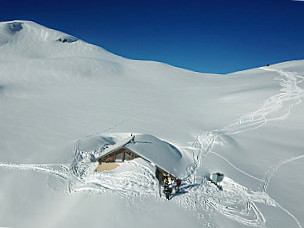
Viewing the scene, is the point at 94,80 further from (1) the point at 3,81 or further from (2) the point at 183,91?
(2) the point at 183,91

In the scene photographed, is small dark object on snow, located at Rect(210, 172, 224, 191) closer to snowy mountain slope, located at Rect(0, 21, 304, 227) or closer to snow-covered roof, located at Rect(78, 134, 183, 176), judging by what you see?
snowy mountain slope, located at Rect(0, 21, 304, 227)

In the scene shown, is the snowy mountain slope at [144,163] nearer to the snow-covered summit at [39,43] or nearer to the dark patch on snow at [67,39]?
the snow-covered summit at [39,43]

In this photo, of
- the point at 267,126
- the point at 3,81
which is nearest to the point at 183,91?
the point at 267,126

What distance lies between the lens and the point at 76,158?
12281mm

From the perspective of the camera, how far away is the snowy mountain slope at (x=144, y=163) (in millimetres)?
8203

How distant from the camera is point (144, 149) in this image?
36.8ft

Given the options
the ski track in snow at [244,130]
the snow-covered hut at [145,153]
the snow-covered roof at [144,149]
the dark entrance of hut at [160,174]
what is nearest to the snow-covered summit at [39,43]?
the snow-covered roof at [144,149]

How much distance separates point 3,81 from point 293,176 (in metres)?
41.2

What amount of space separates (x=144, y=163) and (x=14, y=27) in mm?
83751

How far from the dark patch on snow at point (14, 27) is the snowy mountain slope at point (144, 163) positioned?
139 ft

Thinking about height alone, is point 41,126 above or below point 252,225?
above

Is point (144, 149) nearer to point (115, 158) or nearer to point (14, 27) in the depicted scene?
point (115, 158)

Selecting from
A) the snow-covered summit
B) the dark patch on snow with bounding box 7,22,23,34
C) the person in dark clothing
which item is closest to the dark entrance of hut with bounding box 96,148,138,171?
the person in dark clothing

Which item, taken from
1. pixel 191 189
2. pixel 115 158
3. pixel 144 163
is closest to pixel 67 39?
pixel 115 158
